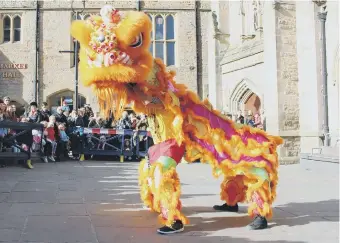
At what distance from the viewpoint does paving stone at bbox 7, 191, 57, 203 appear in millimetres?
5746

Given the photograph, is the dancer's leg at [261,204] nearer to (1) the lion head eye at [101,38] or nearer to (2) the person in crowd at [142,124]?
(1) the lion head eye at [101,38]

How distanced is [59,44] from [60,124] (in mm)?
13701

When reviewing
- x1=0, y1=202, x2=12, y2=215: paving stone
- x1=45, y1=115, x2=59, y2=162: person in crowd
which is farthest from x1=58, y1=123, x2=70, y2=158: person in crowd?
x1=0, y1=202, x2=12, y2=215: paving stone

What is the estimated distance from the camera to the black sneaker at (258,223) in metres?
4.57

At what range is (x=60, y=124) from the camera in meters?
12.5

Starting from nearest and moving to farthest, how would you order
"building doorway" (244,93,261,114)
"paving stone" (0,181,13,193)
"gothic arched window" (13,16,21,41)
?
"paving stone" (0,181,13,193)
"building doorway" (244,93,261,114)
"gothic arched window" (13,16,21,41)

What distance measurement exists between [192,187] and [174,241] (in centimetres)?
359

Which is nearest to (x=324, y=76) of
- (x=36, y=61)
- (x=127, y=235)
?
(x=127, y=235)

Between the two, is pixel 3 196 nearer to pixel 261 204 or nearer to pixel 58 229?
pixel 58 229

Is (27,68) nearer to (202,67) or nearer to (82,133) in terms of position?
(202,67)

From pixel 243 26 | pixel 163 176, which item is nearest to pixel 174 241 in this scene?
pixel 163 176

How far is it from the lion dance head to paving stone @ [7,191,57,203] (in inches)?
85.2

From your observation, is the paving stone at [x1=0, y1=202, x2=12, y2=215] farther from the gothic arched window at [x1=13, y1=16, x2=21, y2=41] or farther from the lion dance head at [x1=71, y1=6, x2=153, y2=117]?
the gothic arched window at [x1=13, y1=16, x2=21, y2=41]

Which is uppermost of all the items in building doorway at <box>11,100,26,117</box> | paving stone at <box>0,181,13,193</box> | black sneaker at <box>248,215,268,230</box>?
building doorway at <box>11,100,26,117</box>
